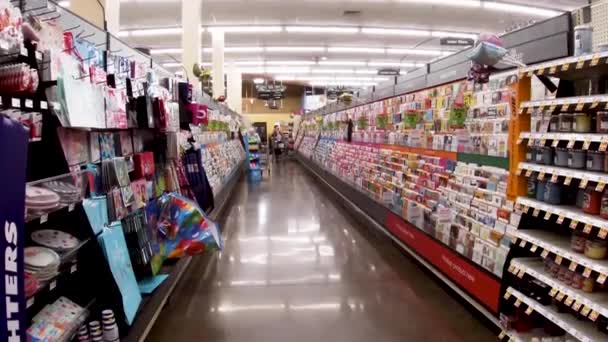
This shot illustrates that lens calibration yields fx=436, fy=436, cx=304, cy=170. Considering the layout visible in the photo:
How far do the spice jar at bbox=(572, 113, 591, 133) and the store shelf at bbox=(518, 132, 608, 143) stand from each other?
0.06m

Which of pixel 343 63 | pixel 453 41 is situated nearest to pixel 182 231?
pixel 453 41

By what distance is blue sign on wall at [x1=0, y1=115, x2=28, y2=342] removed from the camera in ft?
4.90

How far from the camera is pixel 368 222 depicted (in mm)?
7293

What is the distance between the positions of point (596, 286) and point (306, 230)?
15.9 ft

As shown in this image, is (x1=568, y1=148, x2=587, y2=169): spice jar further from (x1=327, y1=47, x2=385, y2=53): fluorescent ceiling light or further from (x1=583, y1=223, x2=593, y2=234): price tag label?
(x1=327, y1=47, x2=385, y2=53): fluorescent ceiling light

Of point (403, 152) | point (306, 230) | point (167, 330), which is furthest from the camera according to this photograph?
point (306, 230)

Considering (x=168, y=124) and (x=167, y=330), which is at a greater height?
(x=168, y=124)

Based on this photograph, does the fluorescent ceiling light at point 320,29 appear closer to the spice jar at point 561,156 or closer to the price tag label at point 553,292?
the spice jar at point 561,156

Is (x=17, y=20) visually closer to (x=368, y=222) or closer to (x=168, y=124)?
(x=168, y=124)

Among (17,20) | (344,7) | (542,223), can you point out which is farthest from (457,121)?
(344,7)

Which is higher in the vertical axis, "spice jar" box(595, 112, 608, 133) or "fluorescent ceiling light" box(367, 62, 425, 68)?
"fluorescent ceiling light" box(367, 62, 425, 68)

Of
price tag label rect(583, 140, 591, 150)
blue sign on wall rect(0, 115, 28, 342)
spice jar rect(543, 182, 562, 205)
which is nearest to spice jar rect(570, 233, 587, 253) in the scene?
spice jar rect(543, 182, 562, 205)

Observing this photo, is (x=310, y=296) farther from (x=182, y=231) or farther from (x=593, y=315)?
(x=593, y=315)

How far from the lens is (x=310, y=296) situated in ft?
13.8
